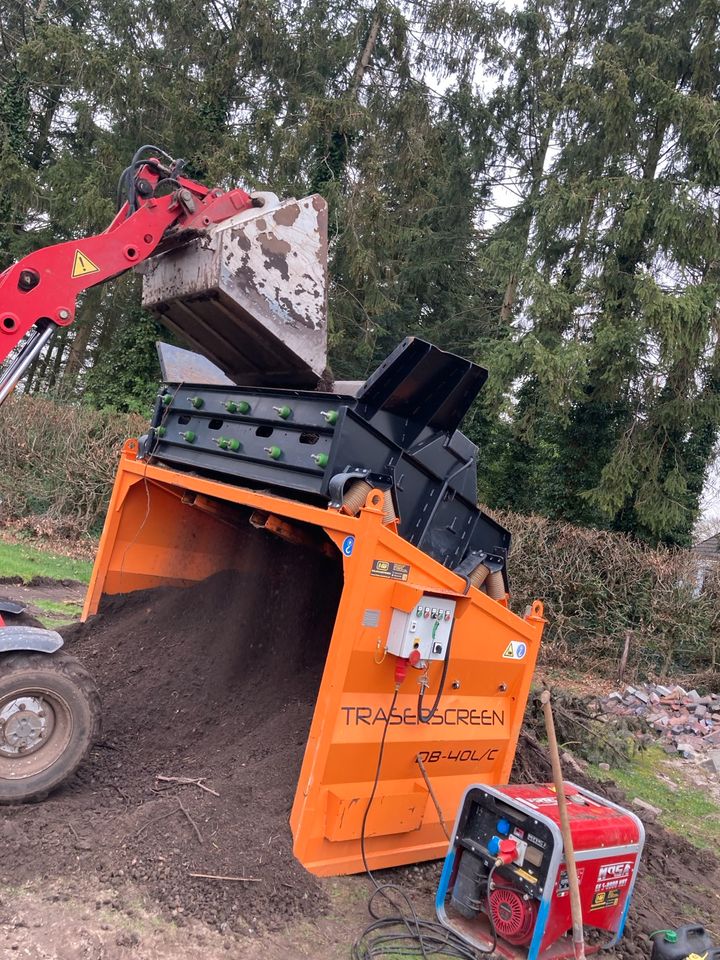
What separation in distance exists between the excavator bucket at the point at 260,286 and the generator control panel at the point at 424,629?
157 centimetres

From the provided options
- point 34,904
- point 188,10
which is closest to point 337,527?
point 34,904

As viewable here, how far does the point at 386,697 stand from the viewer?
3.65m

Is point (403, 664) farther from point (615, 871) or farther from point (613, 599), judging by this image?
point (613, 599)

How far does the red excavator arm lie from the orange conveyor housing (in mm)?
1169

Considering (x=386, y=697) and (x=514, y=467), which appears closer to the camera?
(x=386, y=697)

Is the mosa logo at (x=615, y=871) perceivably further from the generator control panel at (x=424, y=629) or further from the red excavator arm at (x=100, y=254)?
the red excavator arm at (x=100, y=254)

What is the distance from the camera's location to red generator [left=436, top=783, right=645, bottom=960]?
305 cm

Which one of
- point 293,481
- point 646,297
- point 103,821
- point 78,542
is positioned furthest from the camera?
point 646,297

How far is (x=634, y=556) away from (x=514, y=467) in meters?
6.46

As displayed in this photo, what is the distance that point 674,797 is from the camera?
620 centimetres

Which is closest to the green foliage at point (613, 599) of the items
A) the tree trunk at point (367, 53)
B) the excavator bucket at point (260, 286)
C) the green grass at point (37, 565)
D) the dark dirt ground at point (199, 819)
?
the dark dirt ground at point (199, 819)

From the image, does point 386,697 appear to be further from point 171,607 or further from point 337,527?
point 171,607

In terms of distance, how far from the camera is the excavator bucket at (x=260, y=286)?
13.6 ft

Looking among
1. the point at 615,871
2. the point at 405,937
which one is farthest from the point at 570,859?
the point at 405,937
